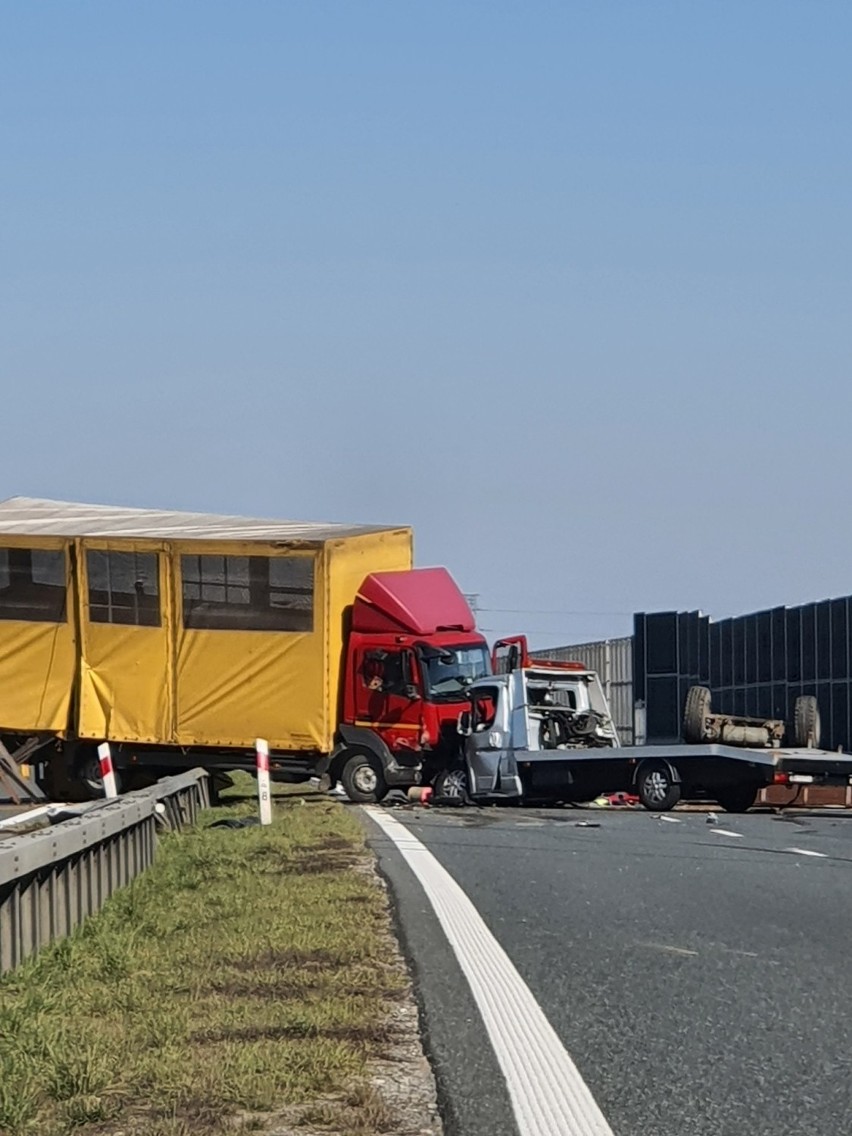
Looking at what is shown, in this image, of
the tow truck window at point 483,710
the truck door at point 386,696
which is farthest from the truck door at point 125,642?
the tow truck window at point 483,710

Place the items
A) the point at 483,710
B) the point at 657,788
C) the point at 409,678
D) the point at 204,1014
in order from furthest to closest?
the point at 409,678, the point at 483,710, the point at 657,788, the point at 204,1014

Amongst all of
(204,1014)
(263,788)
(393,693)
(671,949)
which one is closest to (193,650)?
(393,693)

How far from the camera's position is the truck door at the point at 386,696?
29.9 metres

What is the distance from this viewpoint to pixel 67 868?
1012 cm

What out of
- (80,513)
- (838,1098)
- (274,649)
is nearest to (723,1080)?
(838,1098)

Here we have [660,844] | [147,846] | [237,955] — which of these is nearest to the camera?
[237,955]

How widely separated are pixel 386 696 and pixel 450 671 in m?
1.43

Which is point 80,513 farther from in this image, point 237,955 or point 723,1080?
point 723,1080

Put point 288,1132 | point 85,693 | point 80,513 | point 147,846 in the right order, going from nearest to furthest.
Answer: point 288,1132, point 147,846, point 85,693, point 80,513

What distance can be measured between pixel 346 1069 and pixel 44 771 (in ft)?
81.6

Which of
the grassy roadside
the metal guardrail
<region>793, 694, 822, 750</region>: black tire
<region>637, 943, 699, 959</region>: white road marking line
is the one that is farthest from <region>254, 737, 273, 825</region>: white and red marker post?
<region>637, 943, 699, 959</region>: white road marking line

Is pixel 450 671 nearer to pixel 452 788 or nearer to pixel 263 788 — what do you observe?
pixel 452 788

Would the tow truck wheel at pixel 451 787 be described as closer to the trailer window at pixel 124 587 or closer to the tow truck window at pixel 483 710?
the tow truck window at pixel 483 710

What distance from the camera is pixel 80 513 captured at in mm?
32375
